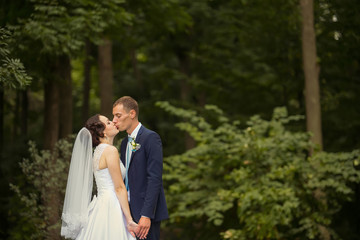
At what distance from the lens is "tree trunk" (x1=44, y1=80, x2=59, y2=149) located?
39.8ft

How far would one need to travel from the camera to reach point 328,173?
36.7 ft

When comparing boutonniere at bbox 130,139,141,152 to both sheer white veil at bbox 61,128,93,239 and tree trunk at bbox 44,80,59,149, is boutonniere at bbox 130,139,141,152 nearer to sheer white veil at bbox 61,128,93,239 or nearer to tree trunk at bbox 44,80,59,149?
sheer white veil at bbox 61,128,93,239

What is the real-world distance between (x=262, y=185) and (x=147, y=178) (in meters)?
5.96

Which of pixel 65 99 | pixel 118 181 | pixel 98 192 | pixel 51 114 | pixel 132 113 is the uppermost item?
pixel 65 99

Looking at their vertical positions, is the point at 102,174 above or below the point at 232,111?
below

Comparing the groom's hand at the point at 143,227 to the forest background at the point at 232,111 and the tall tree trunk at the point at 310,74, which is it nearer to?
the forest background at the point at 232,111

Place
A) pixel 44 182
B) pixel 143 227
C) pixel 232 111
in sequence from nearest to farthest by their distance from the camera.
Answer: pixel 143 227
pixel 44 182
pixel 232 111

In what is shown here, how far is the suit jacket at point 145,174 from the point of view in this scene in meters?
5.27

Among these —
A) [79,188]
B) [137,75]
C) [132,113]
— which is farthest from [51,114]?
[137,75]

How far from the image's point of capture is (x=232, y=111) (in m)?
21.7

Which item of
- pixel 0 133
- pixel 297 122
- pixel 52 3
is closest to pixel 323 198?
pixel 297 122

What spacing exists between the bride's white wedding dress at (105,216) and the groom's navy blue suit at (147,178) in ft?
0.60

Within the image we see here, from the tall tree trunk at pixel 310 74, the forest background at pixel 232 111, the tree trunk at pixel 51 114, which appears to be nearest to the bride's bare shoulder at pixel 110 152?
the forest background at pixel 232 111

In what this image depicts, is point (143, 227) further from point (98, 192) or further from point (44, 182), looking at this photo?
point (44, 182)
